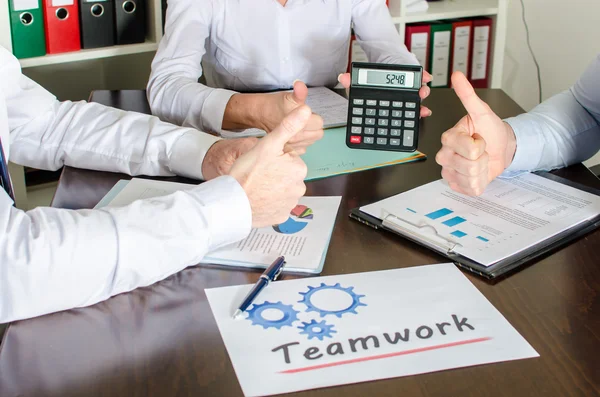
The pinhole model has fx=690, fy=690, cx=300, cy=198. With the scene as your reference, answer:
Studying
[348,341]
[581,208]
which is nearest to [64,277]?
[348,341]

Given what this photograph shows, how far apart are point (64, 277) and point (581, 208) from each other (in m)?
0.70

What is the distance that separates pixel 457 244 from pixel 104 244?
434mm

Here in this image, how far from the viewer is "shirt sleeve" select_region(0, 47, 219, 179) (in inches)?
43.4

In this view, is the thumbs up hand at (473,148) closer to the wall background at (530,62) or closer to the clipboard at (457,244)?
the clipboard at (457,244)

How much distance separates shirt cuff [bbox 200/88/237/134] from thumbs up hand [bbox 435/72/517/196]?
438mm

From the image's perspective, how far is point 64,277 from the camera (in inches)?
29.9

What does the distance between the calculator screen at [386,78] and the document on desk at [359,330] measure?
0.37 metres

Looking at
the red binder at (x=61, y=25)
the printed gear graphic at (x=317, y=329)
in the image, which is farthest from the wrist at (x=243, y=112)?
the red binder at (x=61, y=25)

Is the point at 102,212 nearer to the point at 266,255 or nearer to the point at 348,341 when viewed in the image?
the point at 266,255

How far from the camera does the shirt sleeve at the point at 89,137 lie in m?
1.10

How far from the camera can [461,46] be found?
235 centimetres

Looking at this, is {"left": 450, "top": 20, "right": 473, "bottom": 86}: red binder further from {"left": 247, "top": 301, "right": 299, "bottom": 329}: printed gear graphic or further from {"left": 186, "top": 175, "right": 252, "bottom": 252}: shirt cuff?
{"left": 247, "top": 301, "right": 299, "bottom": 329}: printed gear graphic

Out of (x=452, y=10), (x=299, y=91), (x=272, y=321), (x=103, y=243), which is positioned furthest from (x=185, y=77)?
(x=452, y=10)

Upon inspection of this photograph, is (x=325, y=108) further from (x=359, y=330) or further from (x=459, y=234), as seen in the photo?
(x=359, y=330)
